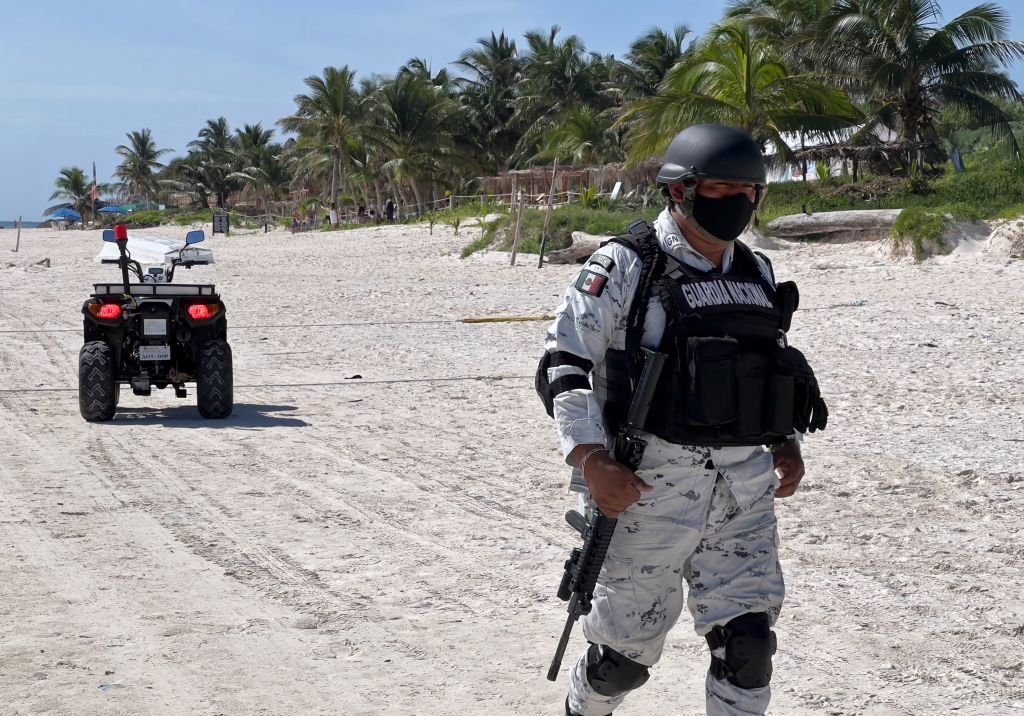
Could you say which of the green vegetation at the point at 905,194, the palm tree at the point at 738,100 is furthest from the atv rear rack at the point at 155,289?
the green vegetation at the point at 905,194

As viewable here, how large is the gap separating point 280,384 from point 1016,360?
6556 millimetres

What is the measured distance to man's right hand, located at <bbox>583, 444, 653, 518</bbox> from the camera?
267cm

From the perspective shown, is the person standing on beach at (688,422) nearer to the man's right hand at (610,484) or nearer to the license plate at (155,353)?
the man's right hand at (610,484)

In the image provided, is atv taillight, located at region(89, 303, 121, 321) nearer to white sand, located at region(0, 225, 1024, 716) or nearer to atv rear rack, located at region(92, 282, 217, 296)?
atv rear rack, located at region(92, 282, 217, 296)

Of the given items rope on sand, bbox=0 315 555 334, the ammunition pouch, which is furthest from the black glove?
rope on sand, bbox=0 315 555 334

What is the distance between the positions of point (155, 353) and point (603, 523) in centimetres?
639

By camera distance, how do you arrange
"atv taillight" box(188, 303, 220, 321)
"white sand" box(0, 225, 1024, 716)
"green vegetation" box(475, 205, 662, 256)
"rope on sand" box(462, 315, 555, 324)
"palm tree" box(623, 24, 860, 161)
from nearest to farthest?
1. "white sand" box(0, 225, 1024, 716)
2. "atv taillight" box(188, 303, 220, 321)
3. "rope on sand" box(462, 315, 555, 324)
4. "palm tree" box(623, 24, 860, 161)
5. "green vegetation" box(475, 205, 662, 256)

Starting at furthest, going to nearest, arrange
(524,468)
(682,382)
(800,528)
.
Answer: (524,468) < (800,528) < (682,382)

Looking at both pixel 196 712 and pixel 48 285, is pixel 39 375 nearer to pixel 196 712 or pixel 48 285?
pixel 196 712

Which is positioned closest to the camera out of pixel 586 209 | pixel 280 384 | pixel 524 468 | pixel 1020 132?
pixel 524 468

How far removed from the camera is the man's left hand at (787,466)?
295 cm

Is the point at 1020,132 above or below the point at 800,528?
above

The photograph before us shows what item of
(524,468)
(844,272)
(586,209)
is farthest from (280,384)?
(586,209)

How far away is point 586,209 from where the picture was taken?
2612 centimetres
